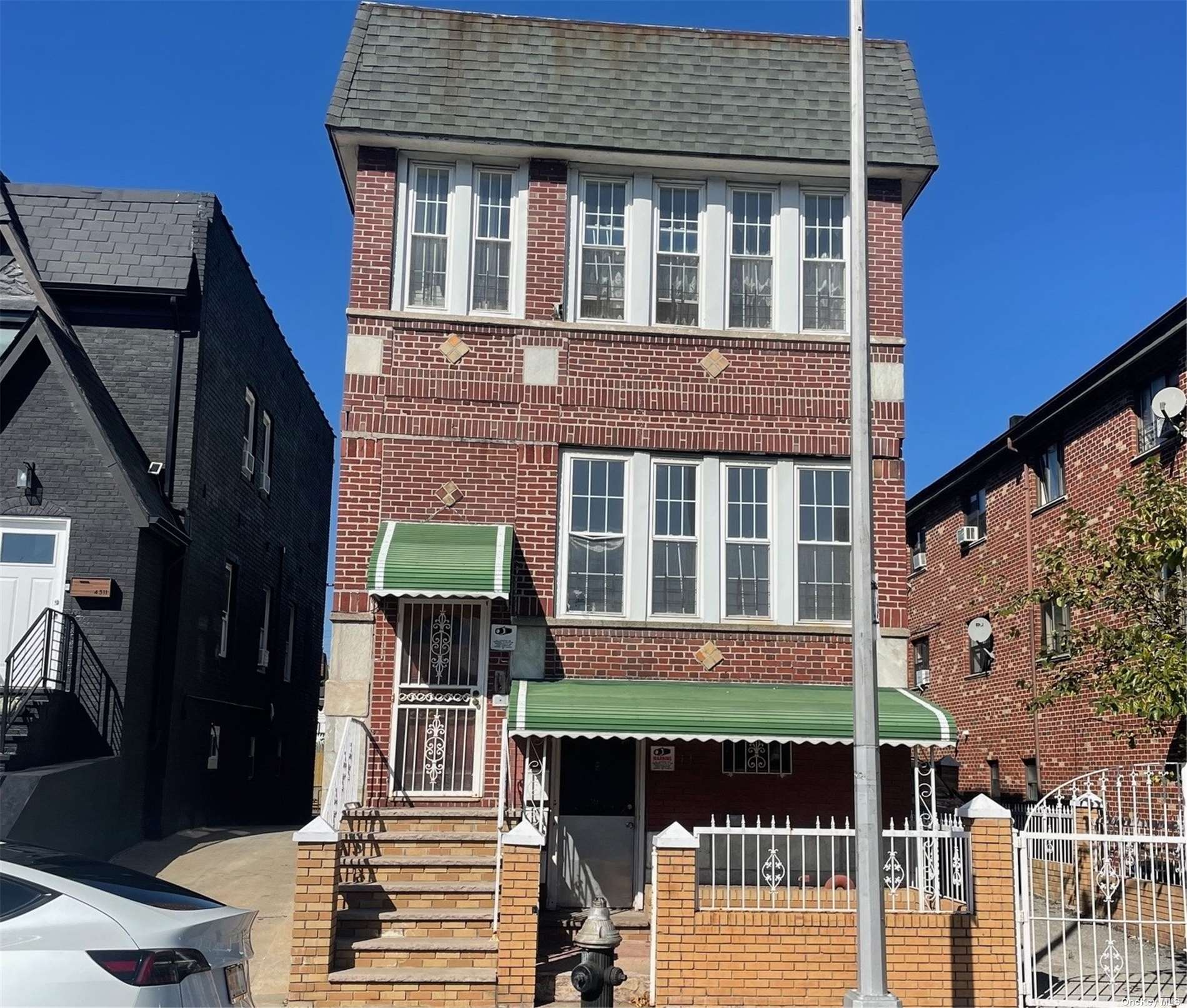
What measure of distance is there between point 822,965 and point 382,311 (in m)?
8.19

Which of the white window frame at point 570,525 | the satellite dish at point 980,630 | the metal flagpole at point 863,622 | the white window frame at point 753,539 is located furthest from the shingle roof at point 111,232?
the satellite dish at point 980,630

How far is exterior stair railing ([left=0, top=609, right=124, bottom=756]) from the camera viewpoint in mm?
13625

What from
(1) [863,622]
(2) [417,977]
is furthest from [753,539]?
(2) [417,977]

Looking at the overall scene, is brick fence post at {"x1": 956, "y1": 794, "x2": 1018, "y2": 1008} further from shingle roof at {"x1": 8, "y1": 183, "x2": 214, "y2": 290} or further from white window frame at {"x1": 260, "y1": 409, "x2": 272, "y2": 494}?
white window frame at {"x1": 260, "y1": 409, "x2": 272, "y2": 494}

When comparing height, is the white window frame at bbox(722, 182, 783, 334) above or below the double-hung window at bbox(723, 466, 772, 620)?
above

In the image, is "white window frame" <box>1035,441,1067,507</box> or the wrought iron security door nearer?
the wrought iron security door

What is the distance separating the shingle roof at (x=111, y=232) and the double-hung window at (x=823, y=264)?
827 cm

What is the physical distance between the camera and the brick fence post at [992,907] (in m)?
10.3

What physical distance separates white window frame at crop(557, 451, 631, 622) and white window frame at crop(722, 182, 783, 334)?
2.13 metres

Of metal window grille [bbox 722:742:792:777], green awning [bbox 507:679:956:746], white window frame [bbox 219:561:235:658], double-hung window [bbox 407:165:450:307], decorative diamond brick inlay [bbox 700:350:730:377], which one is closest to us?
green awning [bbox 507:679:956:746]

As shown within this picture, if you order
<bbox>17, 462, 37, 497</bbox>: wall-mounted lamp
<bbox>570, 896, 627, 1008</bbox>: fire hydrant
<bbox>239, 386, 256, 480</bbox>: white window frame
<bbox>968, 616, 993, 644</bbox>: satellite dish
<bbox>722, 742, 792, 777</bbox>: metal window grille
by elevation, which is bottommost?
<bbox>570, 896, 627, 1008</bbox>: fire hydrant

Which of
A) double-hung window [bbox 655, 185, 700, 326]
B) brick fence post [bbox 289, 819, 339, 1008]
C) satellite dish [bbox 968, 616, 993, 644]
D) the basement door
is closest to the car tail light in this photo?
brick fence post [bbox 289, 819, 339, 1008]

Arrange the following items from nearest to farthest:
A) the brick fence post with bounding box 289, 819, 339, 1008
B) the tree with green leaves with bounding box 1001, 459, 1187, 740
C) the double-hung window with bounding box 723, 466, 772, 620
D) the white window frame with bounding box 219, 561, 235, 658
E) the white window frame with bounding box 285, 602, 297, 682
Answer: the brick fence post with bounding box 289, 819, 339, 1008
the tree with green leaves with bounding box 1001, 459, 1187, 740
the double-hung window with bounding box 723, 466, 772, 620
the white window frame with bounding box 219, 561, 235, 658
the white window frame with bounding box 285, 602, 297, 682

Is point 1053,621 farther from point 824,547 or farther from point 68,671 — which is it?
point 68,671
